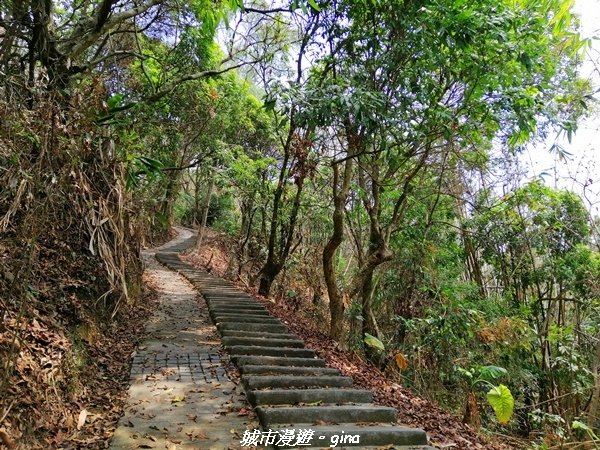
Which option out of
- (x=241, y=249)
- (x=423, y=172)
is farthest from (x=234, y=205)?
(x=423, y=172)

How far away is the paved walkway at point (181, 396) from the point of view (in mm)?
3403

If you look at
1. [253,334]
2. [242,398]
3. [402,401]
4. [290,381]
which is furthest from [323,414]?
[253,334]

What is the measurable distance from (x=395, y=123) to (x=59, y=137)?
142 inches

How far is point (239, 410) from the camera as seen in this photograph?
396 centimetres

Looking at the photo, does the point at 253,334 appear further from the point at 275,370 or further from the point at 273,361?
the point at 275,370

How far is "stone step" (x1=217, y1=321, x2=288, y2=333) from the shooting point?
632 centimetres

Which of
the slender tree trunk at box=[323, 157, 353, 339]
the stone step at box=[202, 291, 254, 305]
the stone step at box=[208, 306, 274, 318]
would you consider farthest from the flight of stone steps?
the stone step at box=[202, 291, 254, 305]

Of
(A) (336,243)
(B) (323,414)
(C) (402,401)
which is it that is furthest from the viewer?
(A) (336,243)

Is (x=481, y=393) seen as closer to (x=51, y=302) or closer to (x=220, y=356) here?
(x=220, y=356)

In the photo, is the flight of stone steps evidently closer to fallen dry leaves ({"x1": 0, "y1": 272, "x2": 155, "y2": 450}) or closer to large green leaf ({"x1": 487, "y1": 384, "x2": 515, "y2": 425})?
fallen dry leaves ({"x1": 0, "y1": 272, "x2": 155, "y2": 450})

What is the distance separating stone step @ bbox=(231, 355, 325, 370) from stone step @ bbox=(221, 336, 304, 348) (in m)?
0.54

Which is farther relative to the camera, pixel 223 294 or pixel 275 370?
pixel 223 294

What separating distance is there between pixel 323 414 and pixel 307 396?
331 mm

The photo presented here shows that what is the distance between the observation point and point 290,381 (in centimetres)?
448
